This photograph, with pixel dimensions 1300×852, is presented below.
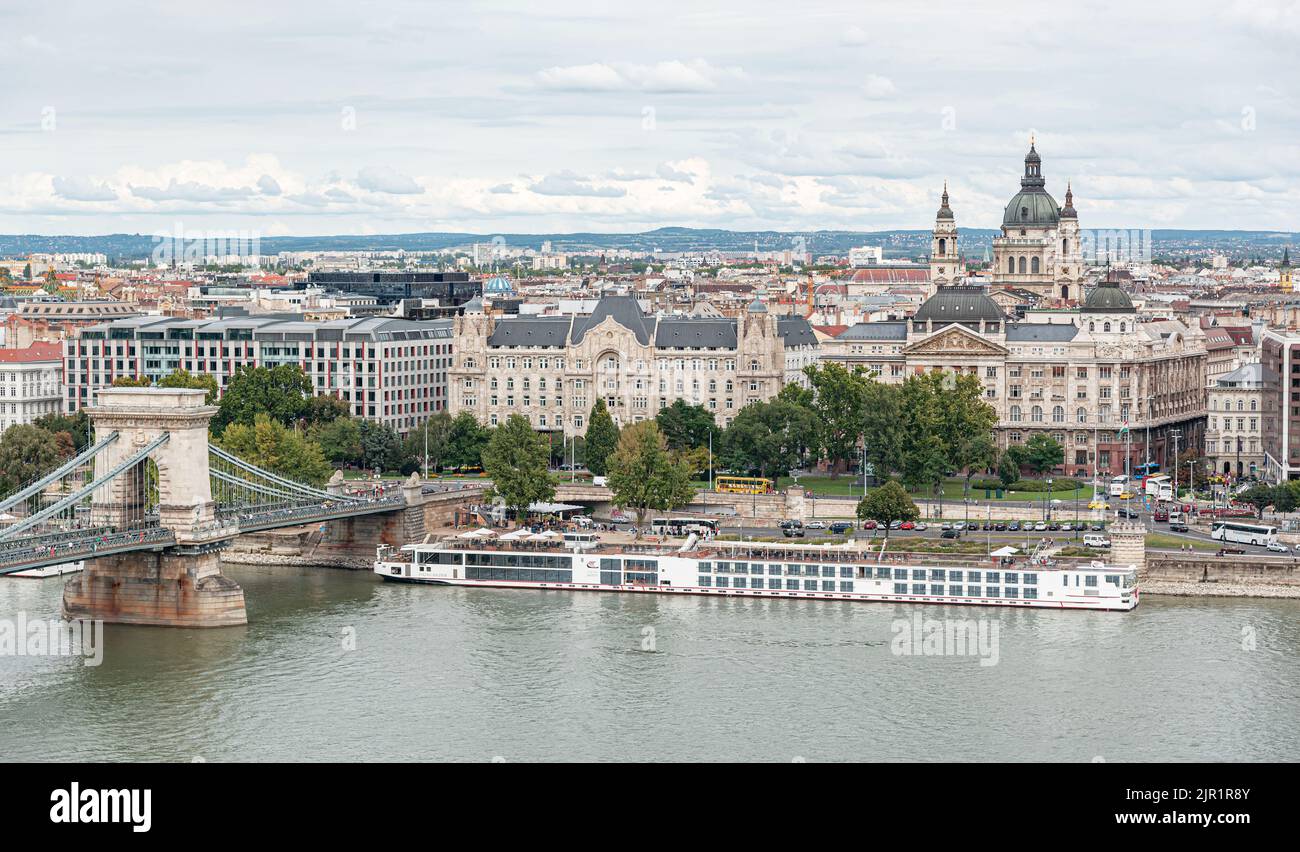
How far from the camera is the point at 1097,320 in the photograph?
9194 centimetres

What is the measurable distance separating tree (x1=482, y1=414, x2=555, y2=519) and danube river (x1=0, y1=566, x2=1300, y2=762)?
10784 mm

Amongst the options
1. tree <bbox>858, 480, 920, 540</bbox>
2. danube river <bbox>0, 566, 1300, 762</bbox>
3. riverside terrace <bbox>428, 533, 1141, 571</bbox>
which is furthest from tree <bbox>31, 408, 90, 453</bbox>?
tree <bbox>858, 480, 920, 540</bbox>

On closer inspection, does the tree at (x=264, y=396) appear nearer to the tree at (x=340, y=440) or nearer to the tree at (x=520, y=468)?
the tree at (x=340, y=440)

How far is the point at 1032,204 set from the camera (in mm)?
134875

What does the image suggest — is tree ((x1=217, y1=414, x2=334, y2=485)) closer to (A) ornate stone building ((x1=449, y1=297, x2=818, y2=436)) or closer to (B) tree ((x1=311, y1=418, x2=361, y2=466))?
(B) tree ((x1=311, y1=418, x2=361, y2=466))

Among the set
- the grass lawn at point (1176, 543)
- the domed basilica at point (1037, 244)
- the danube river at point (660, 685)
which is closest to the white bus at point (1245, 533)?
the grass lawn at point (1176, 543)

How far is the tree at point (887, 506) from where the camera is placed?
70438 millimetres

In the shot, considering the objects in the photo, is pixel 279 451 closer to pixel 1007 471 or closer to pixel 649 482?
pixel 649 482

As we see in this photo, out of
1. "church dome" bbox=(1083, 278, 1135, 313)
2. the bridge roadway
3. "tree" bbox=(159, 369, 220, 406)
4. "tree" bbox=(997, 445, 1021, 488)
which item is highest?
"church dome" bbox=(1083, 278, 1135, 313)

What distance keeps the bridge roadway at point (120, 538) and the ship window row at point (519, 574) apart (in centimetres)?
431

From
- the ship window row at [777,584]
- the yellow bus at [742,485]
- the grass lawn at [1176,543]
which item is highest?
the yellow bus at [742,485]

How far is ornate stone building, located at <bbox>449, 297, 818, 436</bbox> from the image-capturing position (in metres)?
92.9

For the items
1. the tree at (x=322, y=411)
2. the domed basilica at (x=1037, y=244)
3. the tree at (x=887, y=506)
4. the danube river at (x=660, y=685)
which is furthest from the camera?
the domed basilica at (x=1037, y=244)

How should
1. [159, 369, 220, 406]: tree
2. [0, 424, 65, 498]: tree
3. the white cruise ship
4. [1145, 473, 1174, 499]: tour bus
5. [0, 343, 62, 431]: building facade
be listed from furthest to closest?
[0, 343, 62, 431]: building facade, [159, 369, 220, 406]: tree, [0, 424, 65, 498]: tree, [1145, 473, 1174, 499]: tour bus, the white cruise ship
